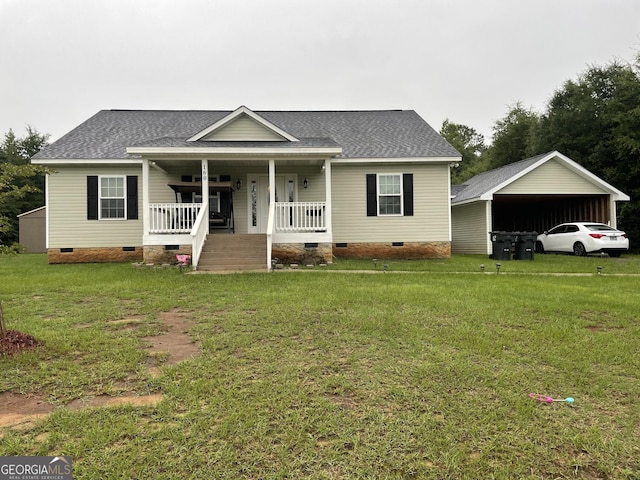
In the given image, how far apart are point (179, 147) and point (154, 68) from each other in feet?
47.5

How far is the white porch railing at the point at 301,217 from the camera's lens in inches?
453

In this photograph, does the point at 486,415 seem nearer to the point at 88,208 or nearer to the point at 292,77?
the point at 88,208

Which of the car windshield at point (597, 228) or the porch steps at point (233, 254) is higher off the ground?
the car windshield at point (597, 228)

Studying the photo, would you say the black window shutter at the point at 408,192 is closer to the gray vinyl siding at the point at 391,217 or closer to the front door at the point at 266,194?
the gray vinyl siding at the point at 391,217

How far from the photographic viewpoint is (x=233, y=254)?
35.0 feet

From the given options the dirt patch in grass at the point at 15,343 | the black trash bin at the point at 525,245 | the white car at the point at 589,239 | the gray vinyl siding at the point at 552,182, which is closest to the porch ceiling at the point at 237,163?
the black trash bin at the point at 525,245

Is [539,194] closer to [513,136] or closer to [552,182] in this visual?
[552,182]

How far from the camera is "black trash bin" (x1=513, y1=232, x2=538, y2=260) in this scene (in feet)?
43.0

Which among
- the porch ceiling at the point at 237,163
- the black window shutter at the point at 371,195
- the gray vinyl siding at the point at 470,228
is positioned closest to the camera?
the porch ceiling at the point at 237,163

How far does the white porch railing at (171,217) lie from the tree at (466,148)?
30.4m

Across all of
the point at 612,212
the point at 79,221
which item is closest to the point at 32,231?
the point at 79,221

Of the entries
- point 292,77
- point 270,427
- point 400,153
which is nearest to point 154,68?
point 292,77

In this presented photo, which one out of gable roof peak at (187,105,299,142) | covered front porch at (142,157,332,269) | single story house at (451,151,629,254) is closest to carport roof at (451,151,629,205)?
single story house at (451,151,629,254)

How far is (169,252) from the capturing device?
1132 centimetres
